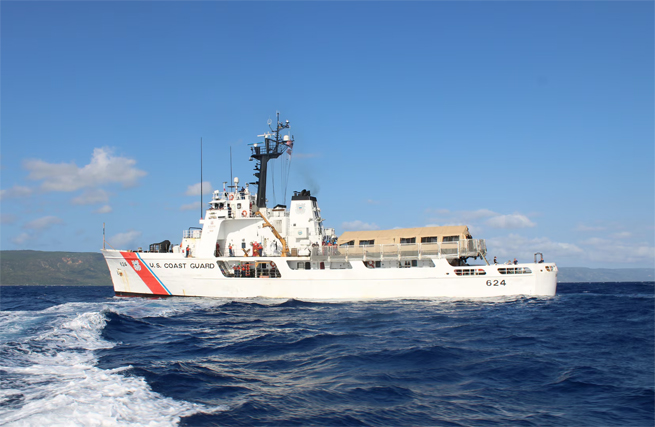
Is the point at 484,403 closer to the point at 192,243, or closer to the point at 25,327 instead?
the point at 25,327

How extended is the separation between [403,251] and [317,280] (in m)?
6.25

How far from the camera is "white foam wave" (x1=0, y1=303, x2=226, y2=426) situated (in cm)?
781

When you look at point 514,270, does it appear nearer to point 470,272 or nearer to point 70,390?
point 470,272

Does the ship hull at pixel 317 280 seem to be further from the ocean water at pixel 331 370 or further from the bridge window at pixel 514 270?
the ocean water at pixel 331 370

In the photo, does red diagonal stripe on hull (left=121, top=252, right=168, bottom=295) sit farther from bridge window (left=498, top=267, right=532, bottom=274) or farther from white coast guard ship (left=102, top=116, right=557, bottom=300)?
bridge window (left=498, top=267, right=532, bottom=274)

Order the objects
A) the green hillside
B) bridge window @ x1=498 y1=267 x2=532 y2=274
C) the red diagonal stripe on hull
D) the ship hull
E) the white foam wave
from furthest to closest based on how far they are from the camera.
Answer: the green hillside < the red diagonal stripe on hull < the ship hull < bridge window @ x1=498 y1=267 x2=532 y2=274 < the white foam wave

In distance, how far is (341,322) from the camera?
19.7 m

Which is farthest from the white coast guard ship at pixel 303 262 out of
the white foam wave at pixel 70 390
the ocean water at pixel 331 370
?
the white foam wave at pixel 70 390

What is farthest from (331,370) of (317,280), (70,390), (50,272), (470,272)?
(50,272)

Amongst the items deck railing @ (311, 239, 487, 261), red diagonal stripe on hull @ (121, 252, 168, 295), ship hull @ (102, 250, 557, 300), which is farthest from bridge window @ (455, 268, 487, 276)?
red diagonal stripe on hull @ (121, 252, 168, 295)

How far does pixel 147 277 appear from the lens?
107ft

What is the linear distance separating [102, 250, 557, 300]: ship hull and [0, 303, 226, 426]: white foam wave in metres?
15.8

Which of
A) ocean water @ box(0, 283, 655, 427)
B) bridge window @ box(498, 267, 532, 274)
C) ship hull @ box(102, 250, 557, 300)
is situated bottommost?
ocean water @ box(0, 283, 655, 427)

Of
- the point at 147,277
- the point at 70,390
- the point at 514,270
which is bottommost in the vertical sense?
the point at 70,390
